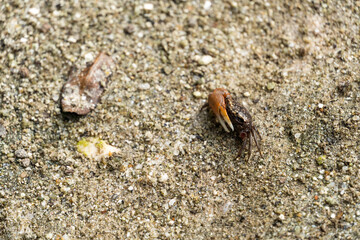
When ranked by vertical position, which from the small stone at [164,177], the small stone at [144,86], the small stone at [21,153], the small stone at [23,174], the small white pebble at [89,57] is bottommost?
the small stone at [23,174]

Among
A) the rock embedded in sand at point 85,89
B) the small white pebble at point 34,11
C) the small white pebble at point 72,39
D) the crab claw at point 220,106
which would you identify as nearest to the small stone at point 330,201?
the crab claw at point 220,106

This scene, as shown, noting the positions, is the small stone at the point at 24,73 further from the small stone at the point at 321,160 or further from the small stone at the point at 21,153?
the small stone at the point at 321,160

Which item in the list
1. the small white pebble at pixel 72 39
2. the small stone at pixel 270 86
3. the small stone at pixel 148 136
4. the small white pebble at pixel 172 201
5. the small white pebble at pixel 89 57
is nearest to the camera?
the small white pebble at pixel 172 201

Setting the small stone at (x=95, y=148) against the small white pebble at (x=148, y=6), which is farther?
→ the small white pebble at (x=148, y=6)

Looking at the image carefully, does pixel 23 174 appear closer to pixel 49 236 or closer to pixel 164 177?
pixel 49 236

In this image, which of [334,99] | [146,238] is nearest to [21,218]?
[146,238]

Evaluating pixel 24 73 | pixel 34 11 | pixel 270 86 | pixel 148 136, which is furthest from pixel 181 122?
pixel 34 11

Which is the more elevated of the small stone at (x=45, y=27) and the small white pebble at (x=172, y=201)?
the small stone at (x=45, y=27)

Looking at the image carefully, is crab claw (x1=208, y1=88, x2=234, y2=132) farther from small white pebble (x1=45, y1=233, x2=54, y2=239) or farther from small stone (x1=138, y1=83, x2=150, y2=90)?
small white pebble (x1=45, y1=233, x2=54, y2=239)
